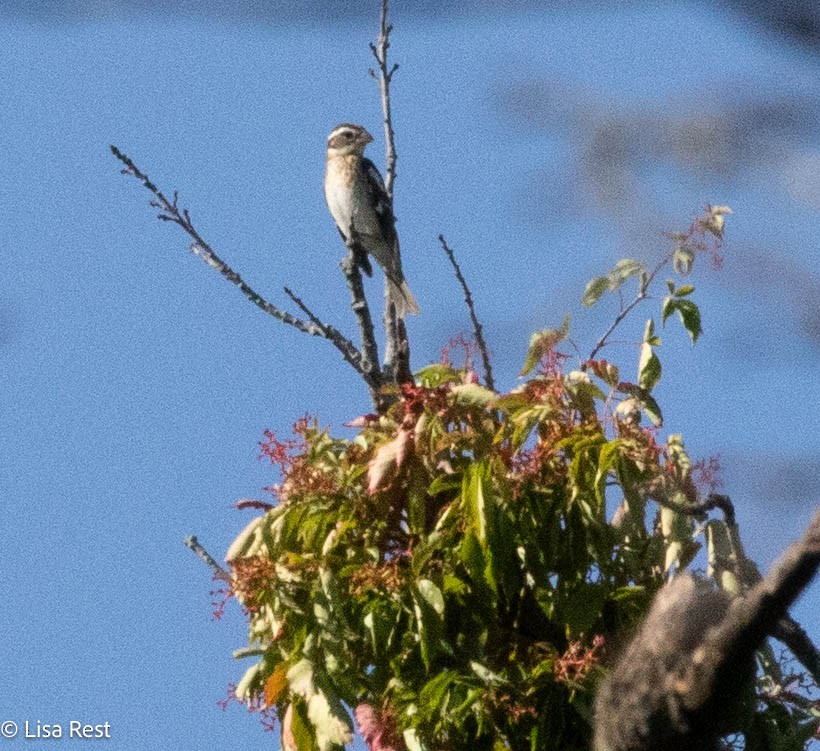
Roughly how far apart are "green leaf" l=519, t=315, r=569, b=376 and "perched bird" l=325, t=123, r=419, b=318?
451cm

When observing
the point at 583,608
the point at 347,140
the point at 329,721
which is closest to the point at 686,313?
the point at 583,608

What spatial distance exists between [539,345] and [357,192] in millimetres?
5971

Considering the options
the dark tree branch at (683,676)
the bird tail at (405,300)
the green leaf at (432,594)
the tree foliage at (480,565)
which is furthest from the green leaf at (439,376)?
the bird tail at (405,300)

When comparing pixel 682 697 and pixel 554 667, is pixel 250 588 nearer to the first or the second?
pixel 554 667

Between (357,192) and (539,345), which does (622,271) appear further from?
(357,192)

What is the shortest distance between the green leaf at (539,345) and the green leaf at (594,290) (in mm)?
153

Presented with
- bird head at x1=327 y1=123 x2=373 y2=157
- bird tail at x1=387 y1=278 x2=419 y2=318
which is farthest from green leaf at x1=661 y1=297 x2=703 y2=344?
bird head at x1=327 y1=123 x2=373 y2=157

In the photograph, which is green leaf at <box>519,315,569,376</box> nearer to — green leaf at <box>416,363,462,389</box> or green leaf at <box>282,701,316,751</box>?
green leaf at <box>416,363,462,389</box>

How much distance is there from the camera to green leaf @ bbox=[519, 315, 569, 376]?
141 inches

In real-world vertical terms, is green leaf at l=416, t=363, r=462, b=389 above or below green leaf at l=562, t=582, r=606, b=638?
above

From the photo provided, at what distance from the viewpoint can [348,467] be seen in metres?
3.62

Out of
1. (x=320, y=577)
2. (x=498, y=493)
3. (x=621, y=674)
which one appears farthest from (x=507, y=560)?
(x=621, y=674)

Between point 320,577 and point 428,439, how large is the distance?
0.40 m

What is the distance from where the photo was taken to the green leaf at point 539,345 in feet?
11.7
